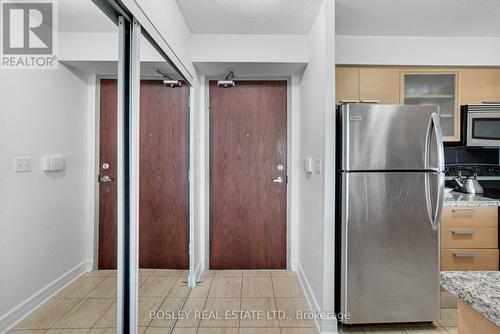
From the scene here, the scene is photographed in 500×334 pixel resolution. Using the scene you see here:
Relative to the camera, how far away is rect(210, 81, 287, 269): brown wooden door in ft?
10.6

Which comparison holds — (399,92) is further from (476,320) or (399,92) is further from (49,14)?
(49,14)

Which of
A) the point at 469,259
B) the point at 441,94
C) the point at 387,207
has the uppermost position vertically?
the point at 441,94

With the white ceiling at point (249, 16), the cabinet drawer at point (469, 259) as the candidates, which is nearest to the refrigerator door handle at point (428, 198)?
the cabinet drawer at point (469, 259)

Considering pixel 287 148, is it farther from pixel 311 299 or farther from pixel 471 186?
pixel 471 186

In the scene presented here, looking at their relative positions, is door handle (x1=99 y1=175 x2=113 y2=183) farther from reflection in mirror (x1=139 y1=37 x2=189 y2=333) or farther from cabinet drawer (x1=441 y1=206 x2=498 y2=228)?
cabinet drawer (x1=441 y1=206 x2=498 y2=228)

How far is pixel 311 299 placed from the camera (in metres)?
2.42

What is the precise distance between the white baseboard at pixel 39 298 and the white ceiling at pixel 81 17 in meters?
0.89

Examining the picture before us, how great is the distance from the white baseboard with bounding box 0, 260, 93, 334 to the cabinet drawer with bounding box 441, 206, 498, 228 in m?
2.56

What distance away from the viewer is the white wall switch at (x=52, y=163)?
97 cm

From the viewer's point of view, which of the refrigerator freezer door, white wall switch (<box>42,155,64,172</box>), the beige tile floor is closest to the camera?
white wall switch (<box>42,155,64,172</box>)

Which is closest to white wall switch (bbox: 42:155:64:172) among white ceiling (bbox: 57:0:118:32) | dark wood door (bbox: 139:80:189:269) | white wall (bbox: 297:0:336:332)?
white ceiling (bbox: 57:0:118:32)

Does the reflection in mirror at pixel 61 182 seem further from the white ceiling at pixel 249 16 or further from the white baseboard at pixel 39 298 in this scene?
the white ceiling at pixel 249 16
